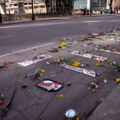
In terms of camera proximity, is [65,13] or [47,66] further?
[65,13]

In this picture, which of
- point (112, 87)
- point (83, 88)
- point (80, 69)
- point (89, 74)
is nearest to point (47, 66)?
point (80, 69)

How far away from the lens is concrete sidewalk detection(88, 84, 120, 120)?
2.74 meters

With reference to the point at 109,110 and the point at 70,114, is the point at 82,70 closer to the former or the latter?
the point at 109,110

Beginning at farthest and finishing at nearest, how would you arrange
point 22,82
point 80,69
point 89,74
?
point 80,69
point 89,74
point 22,82

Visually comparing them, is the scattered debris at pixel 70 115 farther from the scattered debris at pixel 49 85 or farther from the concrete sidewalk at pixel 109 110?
the scattered debris at pixel 49 85

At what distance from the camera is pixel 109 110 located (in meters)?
2.91

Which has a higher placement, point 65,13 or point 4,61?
point 65,13

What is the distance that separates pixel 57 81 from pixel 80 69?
104cm

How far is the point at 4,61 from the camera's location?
5.75 metres

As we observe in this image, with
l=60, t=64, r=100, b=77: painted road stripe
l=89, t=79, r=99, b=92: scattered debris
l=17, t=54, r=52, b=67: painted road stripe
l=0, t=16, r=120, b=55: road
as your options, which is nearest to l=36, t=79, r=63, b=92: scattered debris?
l=89, t=79, r=99, b=92: scattered debris

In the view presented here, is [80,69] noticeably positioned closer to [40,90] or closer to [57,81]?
[57,81]

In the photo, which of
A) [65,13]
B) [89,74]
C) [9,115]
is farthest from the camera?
[65,13]

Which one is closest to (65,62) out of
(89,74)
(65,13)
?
(89,74)

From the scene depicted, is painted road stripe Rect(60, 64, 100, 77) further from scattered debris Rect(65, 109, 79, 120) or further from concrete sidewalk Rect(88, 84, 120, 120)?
scattered debris Rect(65, 109, 79, 120)
